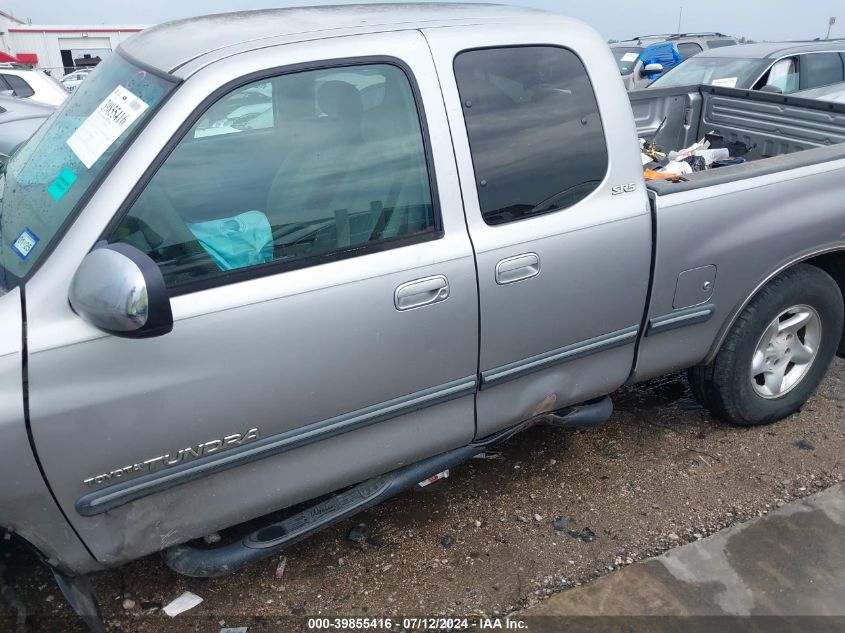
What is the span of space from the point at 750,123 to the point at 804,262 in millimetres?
1504

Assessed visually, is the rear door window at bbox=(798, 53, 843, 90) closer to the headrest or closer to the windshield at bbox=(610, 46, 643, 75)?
the windshield at bbox=(610, 46, 643, 75)

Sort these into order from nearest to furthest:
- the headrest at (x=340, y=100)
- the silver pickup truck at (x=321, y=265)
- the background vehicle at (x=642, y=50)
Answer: the silver pickup truck at (x=321, y=265) → the headrest at (x=340, y=100) → the background vehicle at (x=642, y=50)

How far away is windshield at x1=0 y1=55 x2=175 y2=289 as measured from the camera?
1.98 metres

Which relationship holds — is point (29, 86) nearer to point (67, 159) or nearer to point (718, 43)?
point (67, 159)

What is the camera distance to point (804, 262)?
323 centimetres

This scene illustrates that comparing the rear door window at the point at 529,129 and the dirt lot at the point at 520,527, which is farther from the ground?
the rear door window at the point at 529,129

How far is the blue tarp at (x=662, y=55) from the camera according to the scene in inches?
548

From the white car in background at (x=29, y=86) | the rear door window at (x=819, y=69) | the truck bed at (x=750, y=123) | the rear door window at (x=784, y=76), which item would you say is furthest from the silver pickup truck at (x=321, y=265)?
the white car in background at (x=29, y=86)

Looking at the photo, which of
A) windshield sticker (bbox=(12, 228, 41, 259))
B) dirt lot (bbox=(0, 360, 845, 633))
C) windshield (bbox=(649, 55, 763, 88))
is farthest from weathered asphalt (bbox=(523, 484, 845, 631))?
windshield (bbox=(649, 55, 763, 88))

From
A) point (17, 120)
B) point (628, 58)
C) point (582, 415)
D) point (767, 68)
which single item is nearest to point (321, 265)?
point (582, 415)

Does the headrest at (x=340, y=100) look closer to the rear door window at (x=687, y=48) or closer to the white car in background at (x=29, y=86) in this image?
the white car in background at (x=29, y=86)

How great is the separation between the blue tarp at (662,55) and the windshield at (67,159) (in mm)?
13208

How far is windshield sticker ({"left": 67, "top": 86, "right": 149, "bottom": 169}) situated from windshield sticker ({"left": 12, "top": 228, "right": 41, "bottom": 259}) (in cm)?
25

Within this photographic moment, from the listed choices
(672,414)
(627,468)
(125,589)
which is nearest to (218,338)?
(125,589)
